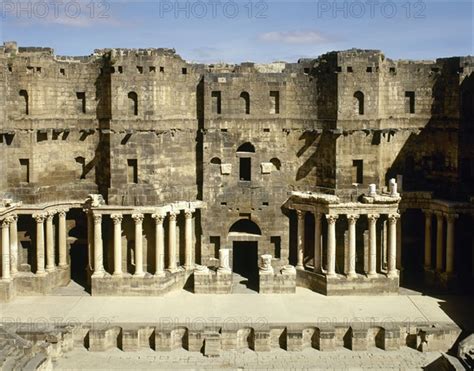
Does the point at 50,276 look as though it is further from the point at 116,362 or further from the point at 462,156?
the point at 462,156

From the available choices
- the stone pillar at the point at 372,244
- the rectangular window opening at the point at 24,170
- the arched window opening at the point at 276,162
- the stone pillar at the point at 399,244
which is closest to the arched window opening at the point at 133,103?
the rectangular window opening at the point at 24,170

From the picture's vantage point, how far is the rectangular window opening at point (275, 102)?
39156mm

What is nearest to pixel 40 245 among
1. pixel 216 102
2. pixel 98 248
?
pixel 98 248

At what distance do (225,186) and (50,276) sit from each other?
10.9 meters

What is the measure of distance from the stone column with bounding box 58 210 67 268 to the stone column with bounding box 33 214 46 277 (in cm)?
131

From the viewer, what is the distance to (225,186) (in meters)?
39.1

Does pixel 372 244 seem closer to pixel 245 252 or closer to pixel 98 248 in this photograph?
pixel 245 252

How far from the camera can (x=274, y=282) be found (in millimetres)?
36969

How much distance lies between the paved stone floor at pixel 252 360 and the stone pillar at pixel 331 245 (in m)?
6.87

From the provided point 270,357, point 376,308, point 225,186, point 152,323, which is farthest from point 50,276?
point 376,308

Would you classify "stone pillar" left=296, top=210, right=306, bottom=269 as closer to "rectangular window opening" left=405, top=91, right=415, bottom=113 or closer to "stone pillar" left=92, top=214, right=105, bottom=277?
"rectangular window opening" left=405, top=91, right=415, bottom=113

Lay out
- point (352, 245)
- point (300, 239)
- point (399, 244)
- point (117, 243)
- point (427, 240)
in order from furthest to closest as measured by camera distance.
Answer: point (300, 239) → point (399, 244) → point (427, 240) → point (352, 245) → point (117, 243)

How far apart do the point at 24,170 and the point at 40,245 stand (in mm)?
4233

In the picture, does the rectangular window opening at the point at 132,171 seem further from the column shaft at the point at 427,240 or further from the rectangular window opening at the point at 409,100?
the column shaft at the point at 427,240
